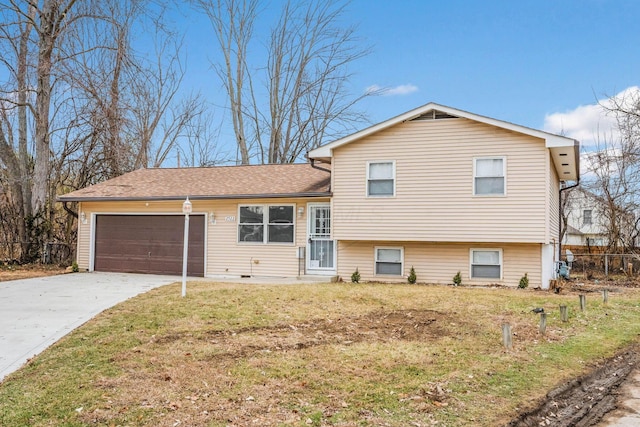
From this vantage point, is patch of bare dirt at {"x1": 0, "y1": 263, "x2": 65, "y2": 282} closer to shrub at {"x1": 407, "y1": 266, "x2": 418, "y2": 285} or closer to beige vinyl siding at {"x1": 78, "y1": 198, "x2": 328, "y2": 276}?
beige vinyl siding at {"x1": 78, "y1": 198, "x2": 328, "y2": 276}

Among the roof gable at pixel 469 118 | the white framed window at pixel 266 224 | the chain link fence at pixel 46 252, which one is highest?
the roof gable at pixel 469 118

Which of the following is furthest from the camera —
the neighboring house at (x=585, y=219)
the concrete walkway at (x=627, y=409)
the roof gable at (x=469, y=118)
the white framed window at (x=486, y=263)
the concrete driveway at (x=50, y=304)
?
the neighboring house at (x=585, y=219)

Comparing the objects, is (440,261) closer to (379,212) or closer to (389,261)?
(389,261)

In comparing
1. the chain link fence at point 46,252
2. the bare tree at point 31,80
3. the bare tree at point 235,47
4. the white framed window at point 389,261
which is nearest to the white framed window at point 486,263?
the white framed window at point 389,261

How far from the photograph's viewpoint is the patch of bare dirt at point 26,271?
14086 millimetres

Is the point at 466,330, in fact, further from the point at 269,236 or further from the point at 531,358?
the point at 269,236

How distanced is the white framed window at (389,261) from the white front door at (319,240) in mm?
1344

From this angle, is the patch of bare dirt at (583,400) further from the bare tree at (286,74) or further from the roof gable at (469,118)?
the bare tree at (286,74)

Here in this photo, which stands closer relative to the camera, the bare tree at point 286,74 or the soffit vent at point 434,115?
the soffit vent at point 434,115

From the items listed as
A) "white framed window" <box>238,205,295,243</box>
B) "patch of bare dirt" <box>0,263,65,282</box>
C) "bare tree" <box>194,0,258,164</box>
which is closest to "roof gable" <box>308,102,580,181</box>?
"white framed window" <box>238,205,295,243</box>

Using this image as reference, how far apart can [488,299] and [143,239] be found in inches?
417

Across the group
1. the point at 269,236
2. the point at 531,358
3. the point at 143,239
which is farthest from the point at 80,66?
the point at 531,358

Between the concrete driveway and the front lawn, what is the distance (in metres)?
0.37

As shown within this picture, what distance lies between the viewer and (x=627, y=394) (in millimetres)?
5105
